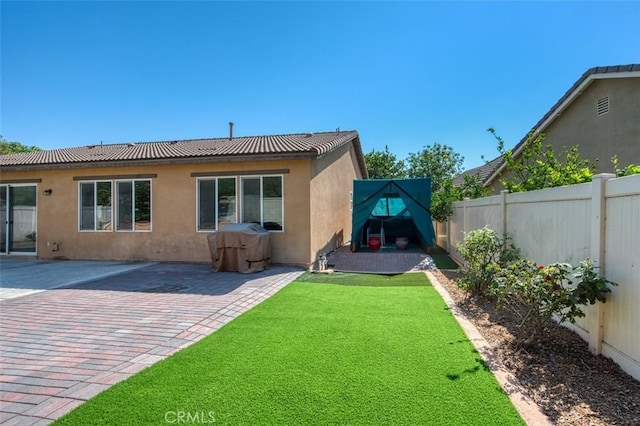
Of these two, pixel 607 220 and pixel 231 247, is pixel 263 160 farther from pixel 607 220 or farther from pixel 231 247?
pixel 607 220

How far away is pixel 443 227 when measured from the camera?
1803 centimetres

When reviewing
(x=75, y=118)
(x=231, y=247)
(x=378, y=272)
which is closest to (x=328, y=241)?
(x=378, y=272)

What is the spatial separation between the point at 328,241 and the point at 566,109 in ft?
35.3

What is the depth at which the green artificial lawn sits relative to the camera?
3.02 m

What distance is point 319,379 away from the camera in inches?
145

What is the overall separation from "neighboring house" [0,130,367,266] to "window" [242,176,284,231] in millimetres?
34

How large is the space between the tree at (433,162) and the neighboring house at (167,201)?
3192cm

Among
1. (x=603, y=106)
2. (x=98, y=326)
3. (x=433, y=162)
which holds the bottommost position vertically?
(x=98, y=326)

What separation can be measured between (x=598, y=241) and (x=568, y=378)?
159 centimetres

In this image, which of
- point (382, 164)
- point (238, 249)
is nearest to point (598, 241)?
point (238, 249)

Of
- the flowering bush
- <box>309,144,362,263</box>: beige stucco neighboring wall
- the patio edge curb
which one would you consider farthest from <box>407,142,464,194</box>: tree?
the flowering bush

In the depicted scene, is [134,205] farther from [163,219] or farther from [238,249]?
[238,249]

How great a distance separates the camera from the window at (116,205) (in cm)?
1271

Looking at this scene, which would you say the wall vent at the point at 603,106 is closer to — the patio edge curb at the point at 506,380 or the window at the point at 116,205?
the patio edge curb at the point at 506,380
